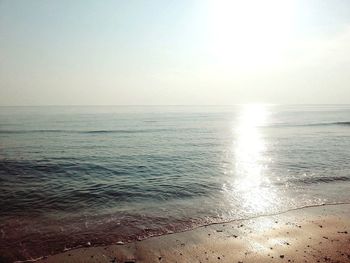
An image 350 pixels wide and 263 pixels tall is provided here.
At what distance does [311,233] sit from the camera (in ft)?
32.1

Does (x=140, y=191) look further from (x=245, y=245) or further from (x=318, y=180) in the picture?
(x=318, y=180)

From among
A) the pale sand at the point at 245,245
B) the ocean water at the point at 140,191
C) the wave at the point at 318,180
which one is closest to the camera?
the pale sand at the point at 245,245

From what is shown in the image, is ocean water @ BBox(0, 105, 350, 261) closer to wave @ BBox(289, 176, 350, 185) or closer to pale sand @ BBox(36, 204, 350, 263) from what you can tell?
wave @ BBox(289, 176, 350, 185)

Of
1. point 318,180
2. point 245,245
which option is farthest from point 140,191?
point 318,180

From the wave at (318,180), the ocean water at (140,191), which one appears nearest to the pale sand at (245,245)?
the ocean water at (140,191)

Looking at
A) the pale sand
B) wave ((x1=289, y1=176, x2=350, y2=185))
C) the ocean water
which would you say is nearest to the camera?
the pale sand

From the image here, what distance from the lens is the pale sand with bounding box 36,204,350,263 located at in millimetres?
8172

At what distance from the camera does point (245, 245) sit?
897cm

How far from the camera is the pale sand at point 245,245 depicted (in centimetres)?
817

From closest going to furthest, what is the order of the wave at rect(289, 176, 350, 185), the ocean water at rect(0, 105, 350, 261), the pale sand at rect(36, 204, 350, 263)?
the pale sand at rect(36, 204, 350, 263), the ocean water at rect(0, 105, 350, 261), the wave at rect(289, 176, 350, 185)

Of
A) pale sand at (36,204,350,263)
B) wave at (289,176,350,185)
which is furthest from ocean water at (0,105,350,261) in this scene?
pale sand at (36,204,350,263)

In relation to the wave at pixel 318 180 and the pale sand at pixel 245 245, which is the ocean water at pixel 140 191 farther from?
the pale sand at pixel 245 245

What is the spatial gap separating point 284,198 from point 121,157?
14487mm

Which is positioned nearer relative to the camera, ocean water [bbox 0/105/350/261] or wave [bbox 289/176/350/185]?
ocean water [bbox 0/105/350/261]
